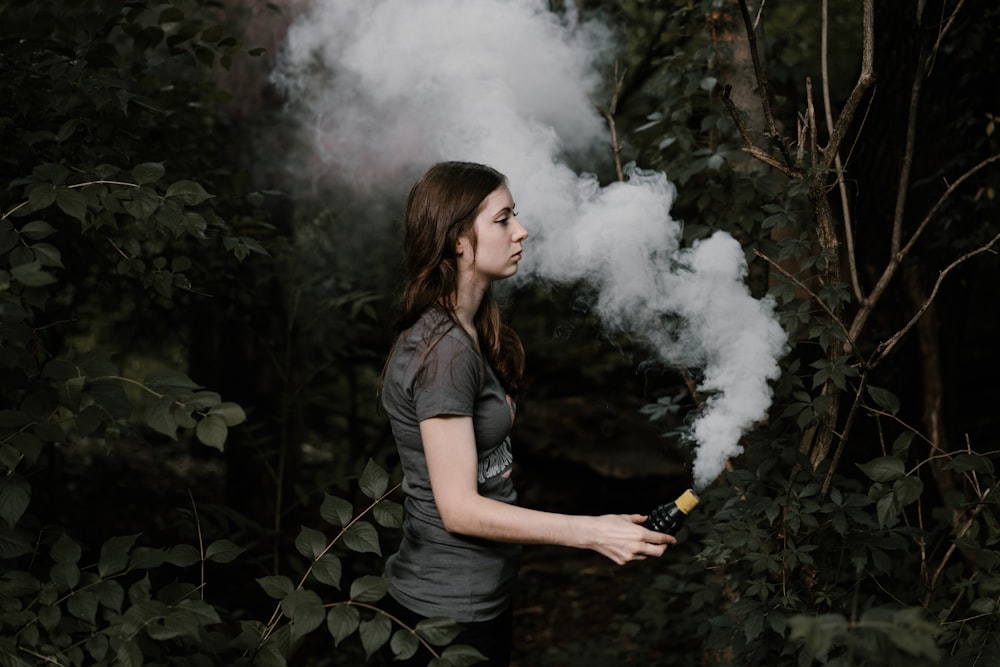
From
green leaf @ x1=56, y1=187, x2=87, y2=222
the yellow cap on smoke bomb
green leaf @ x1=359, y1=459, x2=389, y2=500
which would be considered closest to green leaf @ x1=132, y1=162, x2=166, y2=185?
green leaf @ x1=56, y1=187, x2=87, y2=222

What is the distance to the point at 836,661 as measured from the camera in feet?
5.52

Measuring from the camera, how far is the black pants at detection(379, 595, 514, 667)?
200 cm

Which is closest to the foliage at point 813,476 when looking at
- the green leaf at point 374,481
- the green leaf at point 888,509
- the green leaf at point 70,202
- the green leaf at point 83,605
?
the green leaf at point 888,509

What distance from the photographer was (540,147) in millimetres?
2889

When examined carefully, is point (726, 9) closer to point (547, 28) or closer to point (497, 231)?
point (547, 28)

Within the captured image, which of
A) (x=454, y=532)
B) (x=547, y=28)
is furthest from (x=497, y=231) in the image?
(x=547, y=28)

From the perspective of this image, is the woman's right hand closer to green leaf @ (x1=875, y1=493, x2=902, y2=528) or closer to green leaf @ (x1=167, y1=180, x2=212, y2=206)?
green leaf @ (x1=875, y1=493, x2=902, y2=528)

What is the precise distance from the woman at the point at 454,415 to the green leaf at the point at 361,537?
157 mm

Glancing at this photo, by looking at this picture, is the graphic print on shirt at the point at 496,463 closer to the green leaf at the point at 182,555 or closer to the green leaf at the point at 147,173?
the green leaf at the point at 182,555

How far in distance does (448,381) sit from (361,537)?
40 cm

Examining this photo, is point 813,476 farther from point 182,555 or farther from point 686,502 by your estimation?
point 182,555

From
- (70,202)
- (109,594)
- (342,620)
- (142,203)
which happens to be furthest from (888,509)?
(70,202)

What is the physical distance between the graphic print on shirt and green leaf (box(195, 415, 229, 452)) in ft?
2.02

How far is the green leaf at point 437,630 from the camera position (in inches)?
68.2
